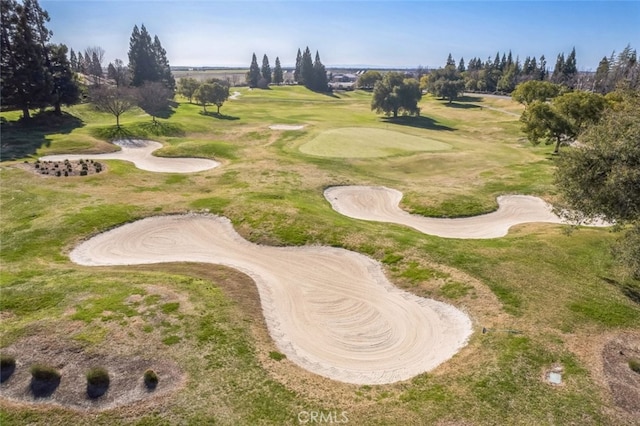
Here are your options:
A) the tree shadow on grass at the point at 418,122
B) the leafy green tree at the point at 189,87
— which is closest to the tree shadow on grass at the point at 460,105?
the tree shadow on grass at the point at 418,122

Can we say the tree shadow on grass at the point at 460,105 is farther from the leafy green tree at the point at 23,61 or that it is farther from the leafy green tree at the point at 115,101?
the leafy green tree at the point at 23,61

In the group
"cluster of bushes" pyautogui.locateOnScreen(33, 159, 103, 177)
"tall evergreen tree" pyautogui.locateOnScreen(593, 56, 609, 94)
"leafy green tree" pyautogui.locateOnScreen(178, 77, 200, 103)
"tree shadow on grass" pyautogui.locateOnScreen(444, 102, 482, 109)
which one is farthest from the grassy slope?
"tall evergreen tree" pyautogui.locateOnScreen(593, 56, 609, 94)

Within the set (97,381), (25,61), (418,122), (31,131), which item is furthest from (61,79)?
(418,122)

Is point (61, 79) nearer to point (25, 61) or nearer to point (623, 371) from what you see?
point (25, 61)

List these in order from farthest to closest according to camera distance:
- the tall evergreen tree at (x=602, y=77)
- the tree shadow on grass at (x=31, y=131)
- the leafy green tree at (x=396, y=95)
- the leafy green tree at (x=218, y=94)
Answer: the tall evergreen tree at (x=602, y=77)
the leafy green tree at (x=396, y=95)
the leafy green tree at (x=218, y=94)
the tree shadow on grass at (x=31, y=131)

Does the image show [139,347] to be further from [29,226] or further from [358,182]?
[358,182]

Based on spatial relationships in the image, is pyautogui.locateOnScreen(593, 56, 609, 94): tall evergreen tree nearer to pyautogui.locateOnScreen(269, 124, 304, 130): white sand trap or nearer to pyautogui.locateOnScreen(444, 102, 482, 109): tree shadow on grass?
pyautogui.locateOnScreen(444, 102, 482, 109): tree shadow on grass

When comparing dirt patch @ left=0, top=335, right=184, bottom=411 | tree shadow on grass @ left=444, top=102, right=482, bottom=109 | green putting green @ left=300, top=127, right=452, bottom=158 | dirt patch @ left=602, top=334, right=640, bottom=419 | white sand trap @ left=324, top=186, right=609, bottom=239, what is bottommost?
dirt patch @ left=602, top=334, right=640, bottom=419

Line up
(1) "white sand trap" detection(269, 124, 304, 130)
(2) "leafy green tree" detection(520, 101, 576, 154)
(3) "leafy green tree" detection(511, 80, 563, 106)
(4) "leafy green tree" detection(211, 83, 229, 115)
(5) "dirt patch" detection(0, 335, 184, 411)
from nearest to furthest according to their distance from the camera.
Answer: (5) "dirt patch" detection(0, 335, 184, 411) → (2) "leafy green tree" detection(520, 101, 576, 154) → (1) "white sand trap" detection(269, 124, 304, 130) → (4) "leafy green tree" detection(211, 83, 229, 115) → (3) "leafy green tree" detection(511, 80, 563, 106)
